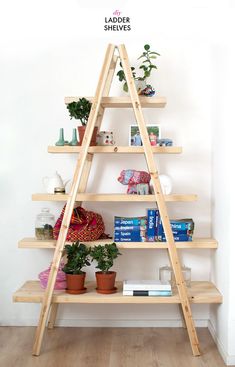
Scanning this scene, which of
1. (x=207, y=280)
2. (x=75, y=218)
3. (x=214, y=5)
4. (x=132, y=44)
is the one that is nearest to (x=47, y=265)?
(x=75, y=218)

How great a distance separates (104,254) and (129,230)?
0.74 ft

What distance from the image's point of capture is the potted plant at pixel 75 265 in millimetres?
3375

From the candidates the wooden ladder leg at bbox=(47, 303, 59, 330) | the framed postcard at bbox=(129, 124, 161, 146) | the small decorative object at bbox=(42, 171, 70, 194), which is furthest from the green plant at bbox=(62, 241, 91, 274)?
the framed postcard at bbox=(129, 124, 161, 146)

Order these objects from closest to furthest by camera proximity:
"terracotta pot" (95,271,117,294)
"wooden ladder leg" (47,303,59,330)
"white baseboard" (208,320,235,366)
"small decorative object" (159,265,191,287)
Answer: "white baseboard" (208,320,235,366) → "terracotta pot" (95,271,117,294) → "small decorative object" (159,265,191,287) → "wooden ladder leg" (47,303,59,330)

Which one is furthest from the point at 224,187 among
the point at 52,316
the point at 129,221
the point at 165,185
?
the point at 52,316

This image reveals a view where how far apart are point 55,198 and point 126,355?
3.25 feet

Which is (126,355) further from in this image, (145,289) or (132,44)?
(132,44)

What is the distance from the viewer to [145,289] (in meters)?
3.39

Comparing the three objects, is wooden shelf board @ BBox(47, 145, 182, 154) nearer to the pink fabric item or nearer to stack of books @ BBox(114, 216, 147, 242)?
stack of books @ BBox(114, 216, 147, 242)

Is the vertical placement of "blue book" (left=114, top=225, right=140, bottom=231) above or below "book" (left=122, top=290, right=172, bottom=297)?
above

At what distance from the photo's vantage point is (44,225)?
3.62 m

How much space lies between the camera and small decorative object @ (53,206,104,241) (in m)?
3.44

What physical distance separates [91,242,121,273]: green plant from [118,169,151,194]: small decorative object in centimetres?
36

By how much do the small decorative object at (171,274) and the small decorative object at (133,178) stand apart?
58 cm
